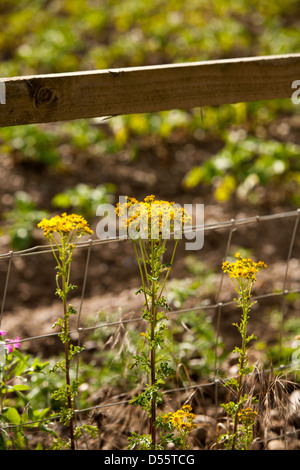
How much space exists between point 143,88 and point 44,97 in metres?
0.36

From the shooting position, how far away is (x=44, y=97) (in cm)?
201

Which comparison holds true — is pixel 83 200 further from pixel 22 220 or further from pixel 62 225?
pixel 62 225

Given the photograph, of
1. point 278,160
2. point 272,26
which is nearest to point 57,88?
point 278,160

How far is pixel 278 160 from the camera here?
5.05m

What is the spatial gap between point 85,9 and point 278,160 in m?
6.36

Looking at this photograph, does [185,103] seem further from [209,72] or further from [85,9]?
[85,9]

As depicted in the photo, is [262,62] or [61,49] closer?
[262,62]

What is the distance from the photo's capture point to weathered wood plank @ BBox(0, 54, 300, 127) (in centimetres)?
199

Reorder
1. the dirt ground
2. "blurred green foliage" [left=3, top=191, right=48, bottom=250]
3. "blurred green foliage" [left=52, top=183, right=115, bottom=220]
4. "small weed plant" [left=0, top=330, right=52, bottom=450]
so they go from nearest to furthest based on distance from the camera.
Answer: "small weed plant" [left=0, top=330, right=52, bottom=450]
the dirt ground
"blurred green foliage" [left=3, top=191, right=48, bottom=250]
"blurred green foliage" [left=52, top=183, right=115, bottom=220]

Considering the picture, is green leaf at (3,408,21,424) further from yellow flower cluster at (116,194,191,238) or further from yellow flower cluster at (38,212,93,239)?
yellow flower cluster at (116,194,191,238)

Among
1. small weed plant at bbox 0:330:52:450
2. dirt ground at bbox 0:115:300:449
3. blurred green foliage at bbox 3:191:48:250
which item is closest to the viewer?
small weed plant at bbox 0:330:52:450

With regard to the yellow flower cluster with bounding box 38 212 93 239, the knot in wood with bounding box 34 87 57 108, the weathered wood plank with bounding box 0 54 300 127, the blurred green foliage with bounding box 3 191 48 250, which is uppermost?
the blurred green foliage with bounding box 3 191 48 250

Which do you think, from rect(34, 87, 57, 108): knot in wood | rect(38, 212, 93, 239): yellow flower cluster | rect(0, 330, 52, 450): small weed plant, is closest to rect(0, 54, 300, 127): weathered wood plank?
rect(34, 87, 57, 108): knot in wood
